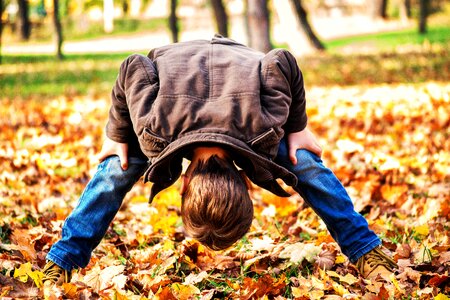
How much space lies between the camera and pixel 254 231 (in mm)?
3764

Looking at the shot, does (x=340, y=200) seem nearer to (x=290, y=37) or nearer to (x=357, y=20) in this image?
(x=290, y=37)

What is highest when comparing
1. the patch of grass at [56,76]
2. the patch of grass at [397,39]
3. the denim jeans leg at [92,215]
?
the denim jeans leg at [92,215]

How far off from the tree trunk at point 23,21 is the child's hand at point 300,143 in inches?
1253

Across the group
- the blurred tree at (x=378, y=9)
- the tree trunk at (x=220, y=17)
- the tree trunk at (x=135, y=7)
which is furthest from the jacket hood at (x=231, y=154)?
the tree trunk at (x=135, y=7)

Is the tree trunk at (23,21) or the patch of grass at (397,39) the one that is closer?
the patch of grass at (397,39)

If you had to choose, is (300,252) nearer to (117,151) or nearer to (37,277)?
(117,151)

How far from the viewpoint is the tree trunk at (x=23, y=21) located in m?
32.7

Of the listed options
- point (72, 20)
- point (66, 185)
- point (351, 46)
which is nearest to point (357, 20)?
point (351, 46)

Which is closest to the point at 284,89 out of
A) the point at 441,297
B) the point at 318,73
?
the point at 441,297

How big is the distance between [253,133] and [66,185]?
2797 millimetres

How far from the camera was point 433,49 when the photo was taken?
52.7ft

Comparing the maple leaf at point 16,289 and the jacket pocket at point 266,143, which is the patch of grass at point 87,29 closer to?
the maple leaf at point 16,289

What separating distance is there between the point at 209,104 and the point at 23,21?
32930 millimetres

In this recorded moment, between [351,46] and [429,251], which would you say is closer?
[429,251]
